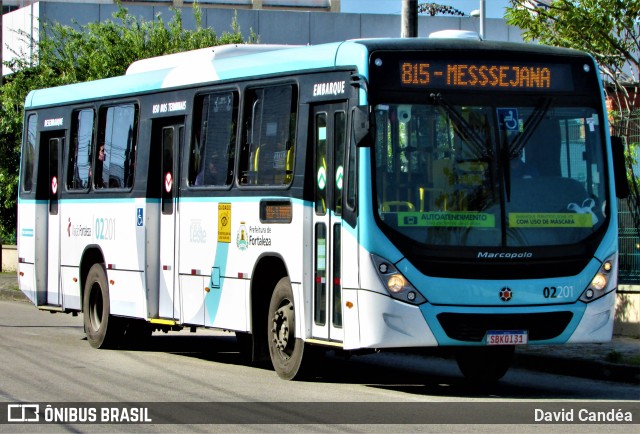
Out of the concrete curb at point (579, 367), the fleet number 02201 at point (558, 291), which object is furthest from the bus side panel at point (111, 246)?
the fleet number 02201 at point (558, 291)

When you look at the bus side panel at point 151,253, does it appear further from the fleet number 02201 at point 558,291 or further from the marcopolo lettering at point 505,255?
the fleet number 02201 at point 558,291

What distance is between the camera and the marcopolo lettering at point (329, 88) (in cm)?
1235

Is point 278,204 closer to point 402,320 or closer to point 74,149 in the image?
point 402,320

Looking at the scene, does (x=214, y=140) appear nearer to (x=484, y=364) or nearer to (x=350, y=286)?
(x=350, y=286)

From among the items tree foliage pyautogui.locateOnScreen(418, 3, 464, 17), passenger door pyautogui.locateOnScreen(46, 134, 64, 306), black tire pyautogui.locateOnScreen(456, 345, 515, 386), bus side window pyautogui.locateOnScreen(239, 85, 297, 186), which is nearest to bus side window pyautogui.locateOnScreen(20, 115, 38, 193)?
passenger door pyautogui.locateOnScreen(46, 134, 64, 306)

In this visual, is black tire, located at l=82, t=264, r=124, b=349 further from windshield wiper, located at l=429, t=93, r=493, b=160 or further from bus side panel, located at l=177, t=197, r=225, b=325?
windshield wiper, located at l=429, t=93, r=493, b=160

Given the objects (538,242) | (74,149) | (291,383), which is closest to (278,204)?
(291,383)

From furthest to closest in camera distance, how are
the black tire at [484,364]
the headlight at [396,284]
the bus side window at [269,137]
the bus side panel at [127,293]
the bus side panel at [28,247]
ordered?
1. the bus side panel at [28,247]
2. the bus side panel at [127,293]
3. the black tire at [484,364]
4. the bus side window at [269,137]
5. the headlight at [396,284]

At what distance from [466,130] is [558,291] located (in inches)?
68.0

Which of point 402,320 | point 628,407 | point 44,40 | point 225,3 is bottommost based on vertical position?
point 628,407

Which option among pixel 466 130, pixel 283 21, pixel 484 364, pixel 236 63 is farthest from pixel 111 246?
pixel 283 21

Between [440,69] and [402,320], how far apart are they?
7.85ft

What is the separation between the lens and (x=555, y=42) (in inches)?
655

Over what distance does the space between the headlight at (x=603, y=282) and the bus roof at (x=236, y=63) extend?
2093 millimetres
